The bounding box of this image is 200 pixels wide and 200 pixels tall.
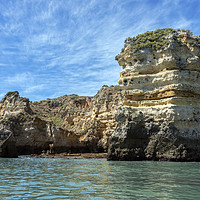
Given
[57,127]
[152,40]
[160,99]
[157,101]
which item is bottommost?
[57,127]

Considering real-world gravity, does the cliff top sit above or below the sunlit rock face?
above

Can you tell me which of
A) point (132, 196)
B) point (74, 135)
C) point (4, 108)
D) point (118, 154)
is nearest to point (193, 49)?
point (118, 154)

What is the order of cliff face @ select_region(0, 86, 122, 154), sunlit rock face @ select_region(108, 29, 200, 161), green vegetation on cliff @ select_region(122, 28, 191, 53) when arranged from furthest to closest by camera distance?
cliff face @ select_region(0, 86, 122, 154)
green vegetation on cliff @ select_region(122, 28, 191, 53)
sunlit rock face @ select_region(108, 29, 200, 161)

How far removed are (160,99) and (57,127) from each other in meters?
27.0

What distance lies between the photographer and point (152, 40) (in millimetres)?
33312

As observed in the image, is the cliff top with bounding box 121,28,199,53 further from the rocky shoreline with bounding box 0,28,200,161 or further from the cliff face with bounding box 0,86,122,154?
the cliff face with bounding box 0,86,122,154

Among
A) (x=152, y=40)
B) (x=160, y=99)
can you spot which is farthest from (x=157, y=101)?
(x=152, y=40)

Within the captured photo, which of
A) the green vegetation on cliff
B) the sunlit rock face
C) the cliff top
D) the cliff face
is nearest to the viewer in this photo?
the sunlit rock face

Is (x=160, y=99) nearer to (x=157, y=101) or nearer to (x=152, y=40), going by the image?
(x=157, y=101)

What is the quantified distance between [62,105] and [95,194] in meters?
73.1

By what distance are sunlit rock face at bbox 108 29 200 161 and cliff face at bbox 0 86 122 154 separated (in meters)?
21.7

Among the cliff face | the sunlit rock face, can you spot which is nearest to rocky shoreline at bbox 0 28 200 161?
the sunlit rock face

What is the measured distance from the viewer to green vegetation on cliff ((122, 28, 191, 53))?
32.0 m

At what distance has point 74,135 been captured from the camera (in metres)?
54.1
